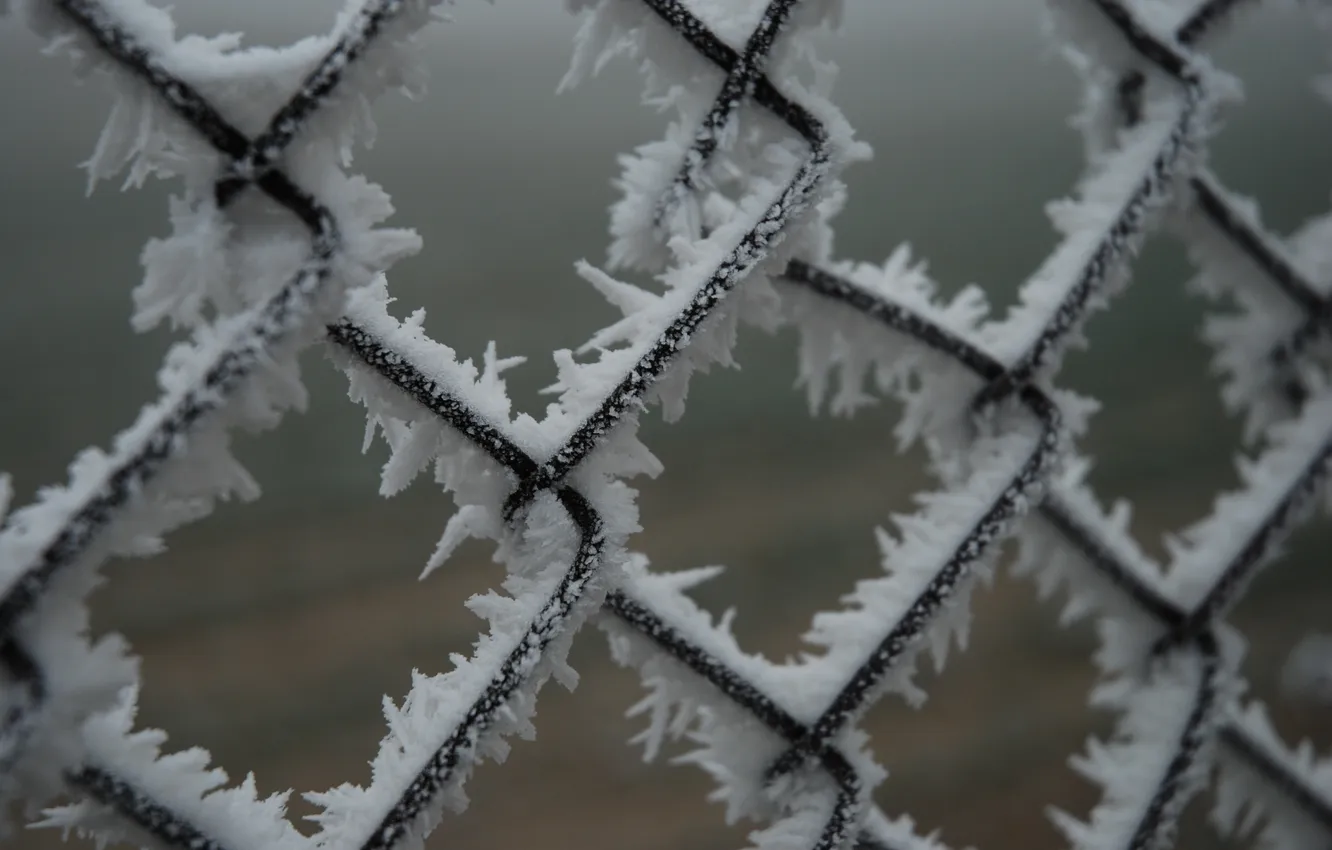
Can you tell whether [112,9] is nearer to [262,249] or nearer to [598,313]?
[262,249]

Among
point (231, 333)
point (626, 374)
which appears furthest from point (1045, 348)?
point (231, 333)

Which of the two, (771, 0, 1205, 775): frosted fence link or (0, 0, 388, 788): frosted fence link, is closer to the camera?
(0, 0, 388, 788): frosted fence link

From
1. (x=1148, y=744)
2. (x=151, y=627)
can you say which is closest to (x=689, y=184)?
(x=1148, y=744)

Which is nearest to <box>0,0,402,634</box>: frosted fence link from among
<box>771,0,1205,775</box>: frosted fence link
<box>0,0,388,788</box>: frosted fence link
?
<box>0,0,388,788</box>: frosted fence link

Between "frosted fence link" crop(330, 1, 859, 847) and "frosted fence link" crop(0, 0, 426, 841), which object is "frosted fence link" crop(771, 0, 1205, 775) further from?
"frosted fence link" crop(0, 0, 426, 841)

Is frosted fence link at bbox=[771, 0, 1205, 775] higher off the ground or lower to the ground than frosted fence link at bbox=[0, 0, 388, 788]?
higher

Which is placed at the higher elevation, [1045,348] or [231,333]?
[1045,348]

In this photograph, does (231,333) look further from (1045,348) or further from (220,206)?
(1045,348)

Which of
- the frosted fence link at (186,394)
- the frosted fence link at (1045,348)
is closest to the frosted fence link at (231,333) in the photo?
the frosted fence link at (186,394)

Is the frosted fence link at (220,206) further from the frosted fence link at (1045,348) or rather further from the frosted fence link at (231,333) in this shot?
the frosted fence link at (1045,348)

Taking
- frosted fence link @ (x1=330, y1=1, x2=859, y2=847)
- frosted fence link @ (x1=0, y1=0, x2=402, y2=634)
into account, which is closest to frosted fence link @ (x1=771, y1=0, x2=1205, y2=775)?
frosted fence link @ (x1=330, y1=1, x2=859, y2=847)

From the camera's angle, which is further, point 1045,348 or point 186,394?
point 1045,348

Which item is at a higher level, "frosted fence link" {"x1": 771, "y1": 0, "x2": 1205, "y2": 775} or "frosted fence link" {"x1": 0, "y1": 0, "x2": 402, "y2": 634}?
"frosted fence link" {"x1": 771, "y1": 0, "x2": 1205, "y2": 775}
